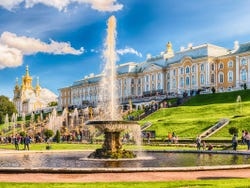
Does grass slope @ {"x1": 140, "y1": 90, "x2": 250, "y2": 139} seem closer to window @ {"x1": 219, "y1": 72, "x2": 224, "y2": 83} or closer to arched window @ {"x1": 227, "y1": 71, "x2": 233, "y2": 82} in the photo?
arched window @ {"x1": 227, "y1": 71, "x2": 233, "y2": 82}

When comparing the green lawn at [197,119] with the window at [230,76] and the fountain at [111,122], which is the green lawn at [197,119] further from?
the window at [230,76]

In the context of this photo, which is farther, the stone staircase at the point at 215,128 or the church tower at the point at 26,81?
the church tower at the point at 26,81

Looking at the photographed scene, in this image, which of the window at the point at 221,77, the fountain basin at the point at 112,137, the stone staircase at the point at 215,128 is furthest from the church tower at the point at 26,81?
the fountain basin at the point at 112,137

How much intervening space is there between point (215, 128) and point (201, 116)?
9277mm

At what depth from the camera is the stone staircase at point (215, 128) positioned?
1426 inches

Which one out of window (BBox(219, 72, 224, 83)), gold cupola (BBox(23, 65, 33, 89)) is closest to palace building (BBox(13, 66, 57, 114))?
gold cupola (BBox(23, 65, 33, 89))

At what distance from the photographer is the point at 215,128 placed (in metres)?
37.9

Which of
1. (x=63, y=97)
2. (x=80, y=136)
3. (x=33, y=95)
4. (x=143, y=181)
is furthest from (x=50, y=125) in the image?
(x=33, y=95)

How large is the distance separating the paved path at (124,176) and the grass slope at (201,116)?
72.0 feet

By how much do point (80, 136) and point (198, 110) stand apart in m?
15.1

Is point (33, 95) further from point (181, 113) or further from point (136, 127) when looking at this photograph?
point (136, 127)

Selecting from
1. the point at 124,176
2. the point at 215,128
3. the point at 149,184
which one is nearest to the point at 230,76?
the point at 215,128

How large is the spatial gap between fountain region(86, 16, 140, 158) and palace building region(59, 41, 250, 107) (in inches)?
1813

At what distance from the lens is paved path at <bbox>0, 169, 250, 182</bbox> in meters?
11.8
